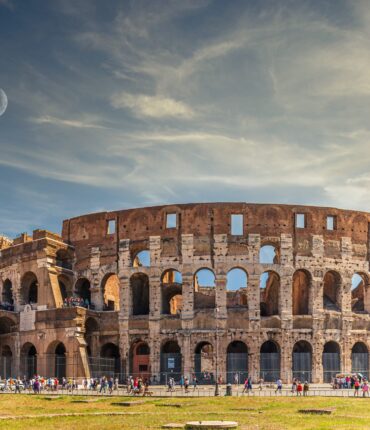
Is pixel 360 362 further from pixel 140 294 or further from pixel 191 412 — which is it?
pixel 191 412

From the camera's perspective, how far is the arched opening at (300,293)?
169 ft

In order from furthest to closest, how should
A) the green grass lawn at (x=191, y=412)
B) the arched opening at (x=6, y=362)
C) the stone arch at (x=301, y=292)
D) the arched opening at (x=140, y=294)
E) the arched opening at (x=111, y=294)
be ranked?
the arched opening at (x=111, y=294) → the arched opening at (x=140, y=294) → the stone arch at (x=301, y=292) → the arched opening at (x=6, y=362) → the green grass lawn at (x=191, y=412)

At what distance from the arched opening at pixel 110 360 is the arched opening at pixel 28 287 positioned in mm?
7018

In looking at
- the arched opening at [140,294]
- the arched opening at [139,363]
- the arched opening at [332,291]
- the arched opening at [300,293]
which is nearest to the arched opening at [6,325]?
the arched opening at [140,294]

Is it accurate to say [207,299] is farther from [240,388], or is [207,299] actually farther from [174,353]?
[240,388]

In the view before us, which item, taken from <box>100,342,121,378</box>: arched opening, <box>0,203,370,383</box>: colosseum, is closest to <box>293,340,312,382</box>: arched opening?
<box>0,203,370,383</box>: colosseum

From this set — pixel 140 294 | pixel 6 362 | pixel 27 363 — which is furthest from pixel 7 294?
pixel 140 294

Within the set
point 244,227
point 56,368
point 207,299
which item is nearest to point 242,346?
point 207,299

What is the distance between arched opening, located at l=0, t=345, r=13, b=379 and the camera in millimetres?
50969

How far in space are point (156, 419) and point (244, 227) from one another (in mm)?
26301

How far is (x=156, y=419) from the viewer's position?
24.9 meters

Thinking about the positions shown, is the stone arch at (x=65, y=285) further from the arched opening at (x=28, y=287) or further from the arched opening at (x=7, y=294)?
the arched opening at (x=7, y=294)

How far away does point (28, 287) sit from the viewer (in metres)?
53.8

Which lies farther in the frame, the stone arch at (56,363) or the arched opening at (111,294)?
the arched opening at (111,294)
